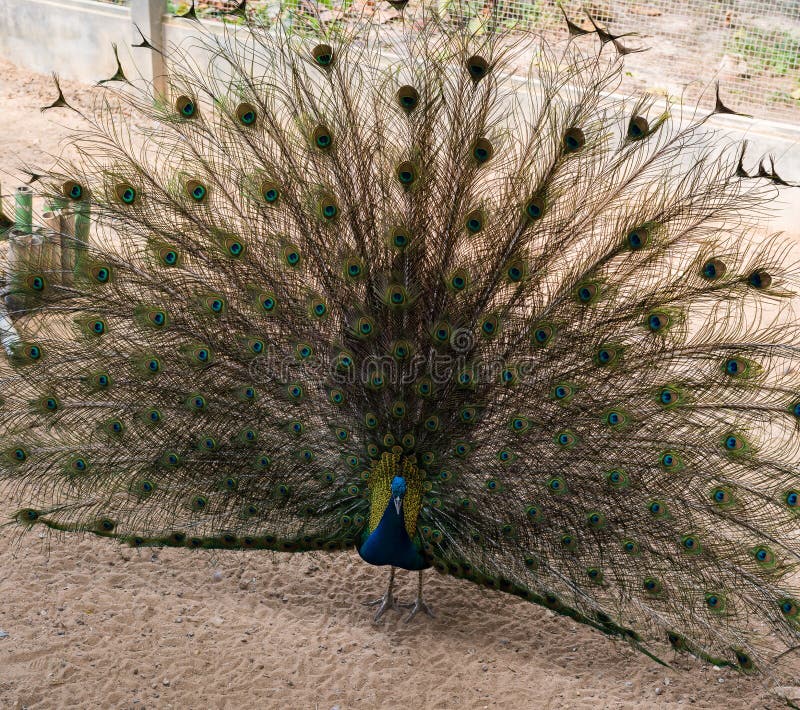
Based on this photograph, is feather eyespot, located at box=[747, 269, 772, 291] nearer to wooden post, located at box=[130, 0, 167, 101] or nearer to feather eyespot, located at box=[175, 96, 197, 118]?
feather eyespot, located at box=[175, 96, 197, 118]

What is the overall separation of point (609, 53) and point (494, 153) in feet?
25.6

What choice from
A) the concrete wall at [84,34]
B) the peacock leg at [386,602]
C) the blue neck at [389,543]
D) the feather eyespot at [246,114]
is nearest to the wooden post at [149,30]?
the concrete wall at [84,34]

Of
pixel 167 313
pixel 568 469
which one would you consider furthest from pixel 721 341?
pixel 167 313

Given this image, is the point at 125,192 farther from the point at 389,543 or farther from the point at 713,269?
the point at 713,269

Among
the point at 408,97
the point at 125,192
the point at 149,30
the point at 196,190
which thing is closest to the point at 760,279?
the point at 408,97

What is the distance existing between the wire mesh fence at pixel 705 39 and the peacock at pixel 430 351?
5.51 metres

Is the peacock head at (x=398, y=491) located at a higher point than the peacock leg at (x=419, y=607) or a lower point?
higher

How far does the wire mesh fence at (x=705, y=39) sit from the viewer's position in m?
9.03

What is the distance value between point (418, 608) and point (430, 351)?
129cm

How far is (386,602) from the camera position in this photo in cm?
427

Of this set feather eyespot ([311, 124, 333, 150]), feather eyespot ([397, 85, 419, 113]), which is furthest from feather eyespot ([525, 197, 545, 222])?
feather eyespot ([311, 124, 333, 150])

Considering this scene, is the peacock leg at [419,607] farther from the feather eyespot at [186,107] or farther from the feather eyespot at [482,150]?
the feather eyespot at [186,107]

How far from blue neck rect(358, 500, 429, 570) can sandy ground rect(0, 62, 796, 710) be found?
0.49m

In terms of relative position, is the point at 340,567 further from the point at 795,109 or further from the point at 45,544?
the point at 795,109
